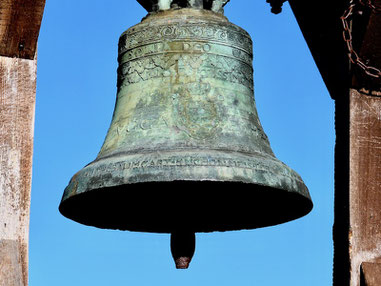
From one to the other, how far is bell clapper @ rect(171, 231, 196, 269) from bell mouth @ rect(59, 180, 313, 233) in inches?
3.9

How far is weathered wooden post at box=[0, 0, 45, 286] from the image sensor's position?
618cm

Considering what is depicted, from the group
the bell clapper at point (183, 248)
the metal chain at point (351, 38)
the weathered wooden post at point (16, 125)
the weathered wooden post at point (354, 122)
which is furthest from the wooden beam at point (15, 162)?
the metal chain at point (351, 38)

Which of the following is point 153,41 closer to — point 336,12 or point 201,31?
point 201,31

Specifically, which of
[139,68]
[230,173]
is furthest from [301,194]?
[139,68]

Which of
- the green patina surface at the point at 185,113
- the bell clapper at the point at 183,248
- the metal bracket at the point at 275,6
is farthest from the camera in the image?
the metal bracket at the point at 275,6

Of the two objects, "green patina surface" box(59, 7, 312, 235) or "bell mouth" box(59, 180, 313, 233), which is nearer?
"green patina surface" box(59, 7, 312, 235)

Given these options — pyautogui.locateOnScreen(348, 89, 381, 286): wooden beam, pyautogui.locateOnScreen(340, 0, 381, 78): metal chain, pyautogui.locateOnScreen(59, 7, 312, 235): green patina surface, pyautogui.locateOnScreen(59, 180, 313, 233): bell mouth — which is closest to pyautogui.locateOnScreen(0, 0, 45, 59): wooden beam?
pyautogui.locateOnScreen(59, 7, 312, 235): green patina surface

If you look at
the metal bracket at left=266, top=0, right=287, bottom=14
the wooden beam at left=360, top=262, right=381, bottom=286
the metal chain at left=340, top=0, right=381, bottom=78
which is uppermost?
the metal bracket at left=266, top=0, right=287, bottom=14

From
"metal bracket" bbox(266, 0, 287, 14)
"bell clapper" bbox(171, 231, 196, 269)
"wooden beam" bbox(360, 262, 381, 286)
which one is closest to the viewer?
"bell clapper" bbox(171, 231, 196, 269)

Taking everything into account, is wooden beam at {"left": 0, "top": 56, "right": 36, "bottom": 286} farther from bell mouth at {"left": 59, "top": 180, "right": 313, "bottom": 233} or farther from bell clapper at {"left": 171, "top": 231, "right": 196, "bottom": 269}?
bell clapper at {"left": 171, "top": 231, "right": 196, "bottom": 269}

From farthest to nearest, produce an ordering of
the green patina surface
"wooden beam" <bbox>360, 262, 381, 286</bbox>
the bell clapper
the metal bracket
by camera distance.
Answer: the metal bracket
"wooden beam" <bbox>360, 262, 381, 286</bbox>
the bell clapper
the green patina surface

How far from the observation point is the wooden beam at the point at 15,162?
6148mm

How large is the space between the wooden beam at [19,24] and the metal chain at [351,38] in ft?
3.83

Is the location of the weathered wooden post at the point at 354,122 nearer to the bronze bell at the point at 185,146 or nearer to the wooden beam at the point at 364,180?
the wooden beam at the point at 364,180
